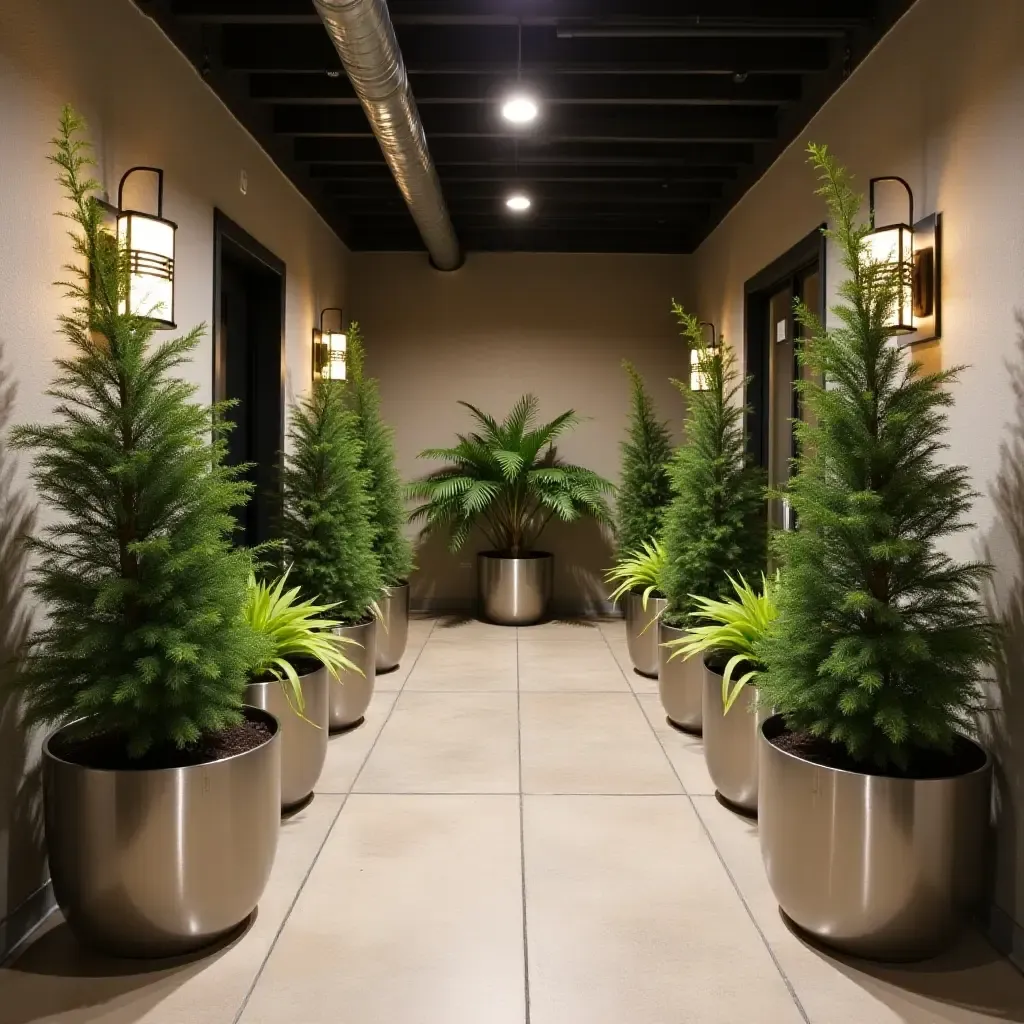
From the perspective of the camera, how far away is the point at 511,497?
682 cm

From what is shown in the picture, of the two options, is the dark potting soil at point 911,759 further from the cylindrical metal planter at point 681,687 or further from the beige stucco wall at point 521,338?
the beige stucco wall at point 521,338

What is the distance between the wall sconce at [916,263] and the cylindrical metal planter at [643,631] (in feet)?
7.40

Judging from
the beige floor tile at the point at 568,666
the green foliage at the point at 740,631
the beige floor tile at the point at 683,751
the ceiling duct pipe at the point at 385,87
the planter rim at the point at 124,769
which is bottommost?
the beige floor tile at the point at 683,751

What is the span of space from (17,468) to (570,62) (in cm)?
276

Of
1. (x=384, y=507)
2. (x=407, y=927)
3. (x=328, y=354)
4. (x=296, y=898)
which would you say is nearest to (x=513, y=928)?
(x=407, y=927)

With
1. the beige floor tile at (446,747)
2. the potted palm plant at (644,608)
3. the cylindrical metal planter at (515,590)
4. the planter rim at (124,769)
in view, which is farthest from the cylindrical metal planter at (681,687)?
the cylindrical metal planter at (515,590)

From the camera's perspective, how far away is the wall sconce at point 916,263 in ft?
9.02

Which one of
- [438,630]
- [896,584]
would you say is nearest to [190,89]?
[896,584]

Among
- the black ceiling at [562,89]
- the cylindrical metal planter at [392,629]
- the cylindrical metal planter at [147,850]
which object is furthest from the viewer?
the cylindrical metal planter at [392,629]

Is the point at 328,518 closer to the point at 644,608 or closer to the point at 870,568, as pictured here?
the point at 644,608

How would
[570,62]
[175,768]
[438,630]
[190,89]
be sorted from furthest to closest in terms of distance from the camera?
1. [438,630]
2. [570,62]
3. [190,89]
4. [175,768]

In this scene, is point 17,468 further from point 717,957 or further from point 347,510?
point 717,957

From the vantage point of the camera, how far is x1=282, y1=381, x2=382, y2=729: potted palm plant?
3.83 m

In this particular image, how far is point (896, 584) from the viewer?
7.68ft
